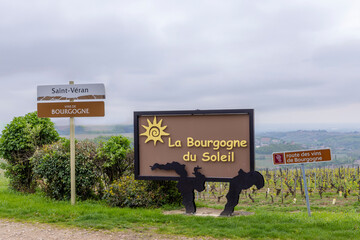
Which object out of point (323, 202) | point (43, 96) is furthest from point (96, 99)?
point (323, 202)

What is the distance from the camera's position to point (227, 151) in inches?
414

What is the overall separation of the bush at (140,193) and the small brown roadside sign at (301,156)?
394 cm

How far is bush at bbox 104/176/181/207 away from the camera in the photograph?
37.6 feet

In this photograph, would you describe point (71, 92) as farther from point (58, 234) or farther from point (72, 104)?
point (58, 234)

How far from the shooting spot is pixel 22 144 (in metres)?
14.9

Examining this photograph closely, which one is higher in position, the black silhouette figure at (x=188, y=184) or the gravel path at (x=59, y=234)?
the black silhouette figure at (x=188, y=184)

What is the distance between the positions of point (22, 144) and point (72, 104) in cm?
404

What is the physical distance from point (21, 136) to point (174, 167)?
7.53 metres

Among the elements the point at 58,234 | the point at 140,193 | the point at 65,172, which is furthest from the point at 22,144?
the point at 58,234

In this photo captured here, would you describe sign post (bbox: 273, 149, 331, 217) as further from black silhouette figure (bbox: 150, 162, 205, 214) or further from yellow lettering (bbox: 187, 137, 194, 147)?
yellow lettering (bbox: 187, 137, 194, 147)

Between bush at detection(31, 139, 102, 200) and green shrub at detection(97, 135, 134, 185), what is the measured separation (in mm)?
333

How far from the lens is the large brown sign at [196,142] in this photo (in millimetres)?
10391

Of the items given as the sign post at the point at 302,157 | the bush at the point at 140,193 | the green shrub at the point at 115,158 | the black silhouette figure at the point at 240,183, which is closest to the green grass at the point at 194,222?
the bush at the point at 140,193

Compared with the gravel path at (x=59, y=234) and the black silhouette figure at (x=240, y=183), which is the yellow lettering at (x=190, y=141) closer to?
the black silhouette figure at (x=240, y=183)
